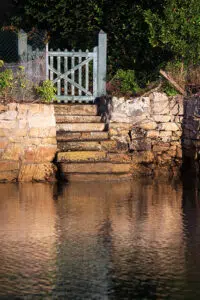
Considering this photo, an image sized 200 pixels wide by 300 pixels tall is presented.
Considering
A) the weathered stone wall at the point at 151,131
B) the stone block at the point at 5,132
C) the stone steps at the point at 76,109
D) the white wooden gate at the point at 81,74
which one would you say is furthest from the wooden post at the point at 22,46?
the stone block at the point at 5,132

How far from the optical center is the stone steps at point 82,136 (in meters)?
16.6

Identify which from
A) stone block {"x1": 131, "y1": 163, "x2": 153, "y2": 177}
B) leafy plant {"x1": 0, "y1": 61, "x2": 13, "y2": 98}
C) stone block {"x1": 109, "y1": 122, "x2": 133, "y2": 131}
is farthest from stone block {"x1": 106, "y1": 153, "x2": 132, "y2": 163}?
leafy plant {"x1": 0, "y1": 61, "x2": 13, "y2": 98}

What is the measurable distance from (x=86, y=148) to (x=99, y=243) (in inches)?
269

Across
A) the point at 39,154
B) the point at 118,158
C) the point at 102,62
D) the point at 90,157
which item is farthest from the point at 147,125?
the point at 39,154

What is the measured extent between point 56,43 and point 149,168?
235 inches

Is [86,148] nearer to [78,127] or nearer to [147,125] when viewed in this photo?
[78,127]

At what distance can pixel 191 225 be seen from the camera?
10.9m

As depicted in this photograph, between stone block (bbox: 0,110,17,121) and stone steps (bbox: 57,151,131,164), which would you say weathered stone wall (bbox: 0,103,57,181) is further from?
stone steps (bbox: 57,151,131,164)

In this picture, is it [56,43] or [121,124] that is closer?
[121,124]

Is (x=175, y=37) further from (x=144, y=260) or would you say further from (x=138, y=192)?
(x=144, y=260)

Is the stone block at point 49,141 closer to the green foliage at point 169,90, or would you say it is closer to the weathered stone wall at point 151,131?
the weathered stone wall at point 151,131

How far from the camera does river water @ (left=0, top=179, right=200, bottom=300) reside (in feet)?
24.9

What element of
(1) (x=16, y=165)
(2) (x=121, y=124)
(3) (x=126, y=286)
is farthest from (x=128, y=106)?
(3) (x=126, y=286)

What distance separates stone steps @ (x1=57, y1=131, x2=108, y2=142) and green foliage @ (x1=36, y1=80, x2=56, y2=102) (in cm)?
91
